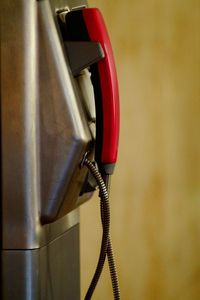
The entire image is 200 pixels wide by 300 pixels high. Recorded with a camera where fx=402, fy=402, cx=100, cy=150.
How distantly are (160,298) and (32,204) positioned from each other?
3.41ft

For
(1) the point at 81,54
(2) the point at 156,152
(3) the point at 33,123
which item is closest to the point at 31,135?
(3) the point at 33,123

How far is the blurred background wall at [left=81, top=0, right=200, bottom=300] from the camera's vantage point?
1321 millimetres

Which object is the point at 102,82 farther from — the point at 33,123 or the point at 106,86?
the point at 33,123

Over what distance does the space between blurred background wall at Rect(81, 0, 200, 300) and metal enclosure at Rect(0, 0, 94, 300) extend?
28.8 inches

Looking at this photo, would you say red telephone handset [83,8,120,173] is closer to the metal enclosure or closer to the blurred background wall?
the metal enclosure

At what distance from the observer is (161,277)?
1.39 metres

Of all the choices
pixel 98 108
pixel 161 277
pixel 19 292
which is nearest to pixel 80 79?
pixel 98 108

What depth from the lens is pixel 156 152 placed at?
1370mm

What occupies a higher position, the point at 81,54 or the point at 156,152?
the point at 81,54

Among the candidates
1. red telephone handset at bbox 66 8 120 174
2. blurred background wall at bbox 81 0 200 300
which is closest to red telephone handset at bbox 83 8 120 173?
red telephone handset at bbox 66 8 120 174

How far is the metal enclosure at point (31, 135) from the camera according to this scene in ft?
1.64

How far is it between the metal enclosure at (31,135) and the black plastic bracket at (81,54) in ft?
0.09

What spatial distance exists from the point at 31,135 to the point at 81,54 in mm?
137

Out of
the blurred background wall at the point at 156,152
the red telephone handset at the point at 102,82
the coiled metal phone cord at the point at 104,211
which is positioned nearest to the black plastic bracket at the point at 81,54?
the red telephone handset at the point at 102,82
